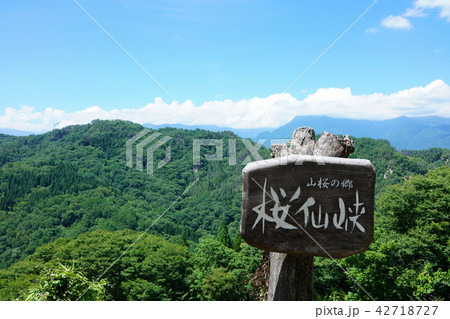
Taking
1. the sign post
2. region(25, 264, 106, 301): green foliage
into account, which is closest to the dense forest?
region(25, 264, 106, 301): green foliage

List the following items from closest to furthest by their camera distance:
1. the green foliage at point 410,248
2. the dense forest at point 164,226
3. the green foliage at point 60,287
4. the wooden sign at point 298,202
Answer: the wooden sign at point 298,202 → the green foliage at point 60,287 → the green foliage at point 410,248 → the dense forest at point 164,226

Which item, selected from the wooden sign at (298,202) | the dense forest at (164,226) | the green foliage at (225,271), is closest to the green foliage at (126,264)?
the dense forest at (164,226)

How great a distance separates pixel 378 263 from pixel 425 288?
Result: 2.08m

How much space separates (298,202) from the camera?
262 centimetres

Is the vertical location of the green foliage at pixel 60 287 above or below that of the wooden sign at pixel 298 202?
below

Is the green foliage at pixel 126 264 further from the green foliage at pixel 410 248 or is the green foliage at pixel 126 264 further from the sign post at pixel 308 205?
the sign post at pixel 308 205

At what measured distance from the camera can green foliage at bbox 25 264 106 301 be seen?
144 inches

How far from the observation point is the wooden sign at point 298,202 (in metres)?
2.61

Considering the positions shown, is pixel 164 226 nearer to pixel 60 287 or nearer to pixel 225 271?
pixel 225 271

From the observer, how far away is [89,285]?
3982 millimetres

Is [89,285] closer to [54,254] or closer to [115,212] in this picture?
[54,254]

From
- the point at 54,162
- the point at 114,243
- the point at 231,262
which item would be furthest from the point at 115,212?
the point at 231,262

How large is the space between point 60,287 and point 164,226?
34.5 m

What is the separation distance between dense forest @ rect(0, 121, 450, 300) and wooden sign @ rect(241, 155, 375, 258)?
5.11 ft
